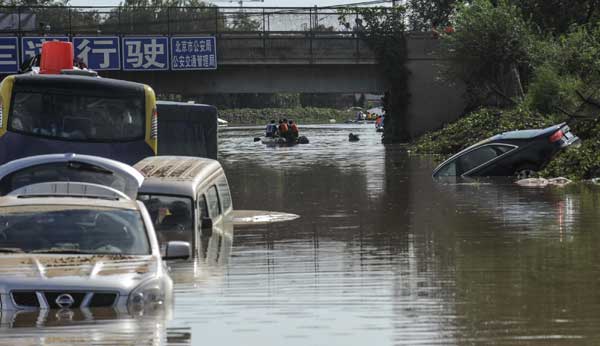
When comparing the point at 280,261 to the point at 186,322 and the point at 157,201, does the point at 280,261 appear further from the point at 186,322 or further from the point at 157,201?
the point at 186,322

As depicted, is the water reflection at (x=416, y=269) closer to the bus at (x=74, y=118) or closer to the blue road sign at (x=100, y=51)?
the bus at (x=74, y=118)

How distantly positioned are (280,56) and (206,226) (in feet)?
140

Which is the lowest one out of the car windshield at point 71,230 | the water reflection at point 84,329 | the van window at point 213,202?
the van window at point 213,202

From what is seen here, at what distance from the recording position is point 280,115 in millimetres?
160875

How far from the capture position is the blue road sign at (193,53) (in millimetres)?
60625

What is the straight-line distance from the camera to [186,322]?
12.3m

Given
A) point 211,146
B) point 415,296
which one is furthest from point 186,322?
point 211,146

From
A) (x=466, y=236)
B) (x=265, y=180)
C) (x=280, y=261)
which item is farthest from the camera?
(x=265, y=180)

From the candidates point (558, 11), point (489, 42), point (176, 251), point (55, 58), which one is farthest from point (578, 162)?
point (558, 11)

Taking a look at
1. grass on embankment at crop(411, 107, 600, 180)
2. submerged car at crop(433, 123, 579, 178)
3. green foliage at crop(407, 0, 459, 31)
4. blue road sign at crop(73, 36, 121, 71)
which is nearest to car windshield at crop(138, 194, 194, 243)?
grass on embankment at crop(411, 107, 600, 180)

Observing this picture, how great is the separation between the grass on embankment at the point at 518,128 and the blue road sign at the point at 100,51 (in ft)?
43.6

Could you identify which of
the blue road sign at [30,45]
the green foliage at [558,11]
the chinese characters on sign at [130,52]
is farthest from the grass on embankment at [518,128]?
the blue road sign at [30,45]

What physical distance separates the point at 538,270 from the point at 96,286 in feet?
22.1

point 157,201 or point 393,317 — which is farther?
point 157,201
